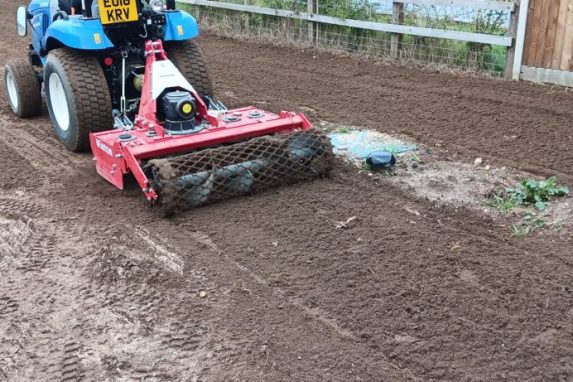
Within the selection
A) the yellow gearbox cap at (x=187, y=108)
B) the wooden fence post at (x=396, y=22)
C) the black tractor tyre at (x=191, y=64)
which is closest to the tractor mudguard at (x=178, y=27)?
the black tractor tyre at (x=191, y=64)

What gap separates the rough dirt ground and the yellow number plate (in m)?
1.19

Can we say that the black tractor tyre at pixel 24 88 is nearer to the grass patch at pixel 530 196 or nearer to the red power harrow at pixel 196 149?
the red power harrow at pixel 196 149

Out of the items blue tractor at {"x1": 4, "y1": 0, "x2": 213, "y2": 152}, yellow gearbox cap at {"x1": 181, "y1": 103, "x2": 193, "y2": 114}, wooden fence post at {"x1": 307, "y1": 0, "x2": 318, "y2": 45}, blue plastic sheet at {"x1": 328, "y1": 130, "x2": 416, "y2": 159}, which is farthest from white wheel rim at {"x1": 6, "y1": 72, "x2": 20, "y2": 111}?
wooden fence post at {"x1": 307, "y1": 0, "x2": 318, "y2": 45}

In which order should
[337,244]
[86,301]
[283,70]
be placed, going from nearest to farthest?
1. [86,301]
2. [337,244]
3. [283,70]

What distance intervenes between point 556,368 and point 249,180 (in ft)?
8.10

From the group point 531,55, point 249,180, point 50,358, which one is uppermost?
point 531,55

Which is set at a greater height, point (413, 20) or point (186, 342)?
point (413, 20)

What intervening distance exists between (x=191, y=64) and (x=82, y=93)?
1.04 m

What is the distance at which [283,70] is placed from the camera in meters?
9.10

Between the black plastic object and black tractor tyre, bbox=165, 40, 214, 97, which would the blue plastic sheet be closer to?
the black plastic object

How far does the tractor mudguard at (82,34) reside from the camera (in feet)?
18.1

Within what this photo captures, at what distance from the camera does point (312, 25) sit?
35.1 ft

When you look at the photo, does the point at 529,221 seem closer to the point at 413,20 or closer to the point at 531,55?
the point at 531,55

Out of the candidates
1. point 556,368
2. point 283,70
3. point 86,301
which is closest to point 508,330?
point 556,368
